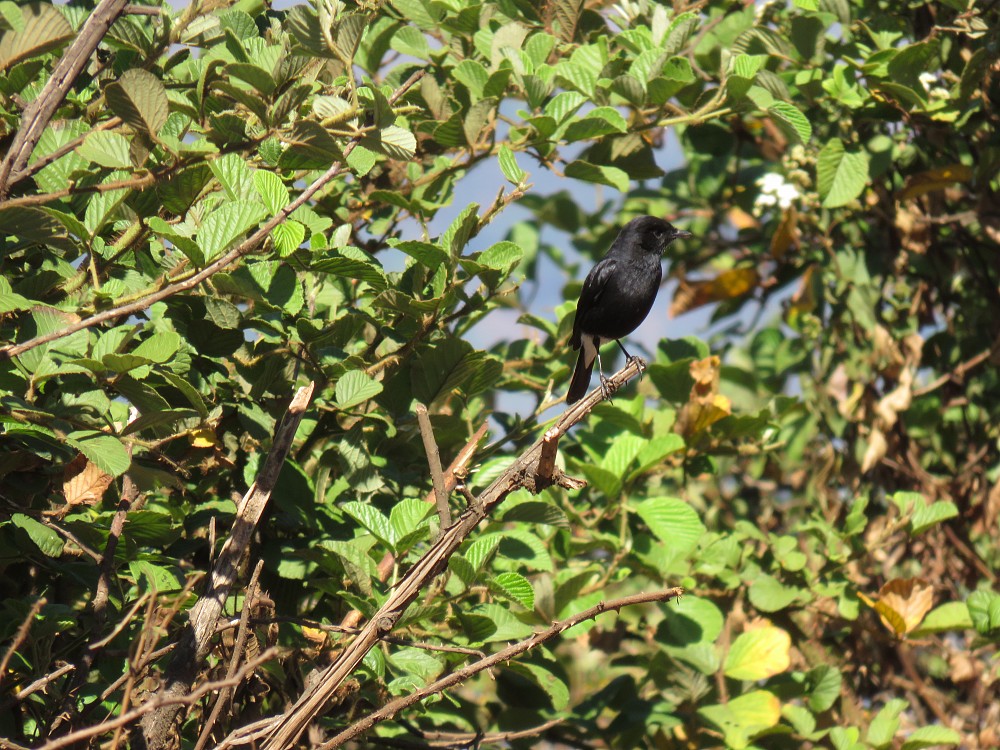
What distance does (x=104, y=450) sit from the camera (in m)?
2.25

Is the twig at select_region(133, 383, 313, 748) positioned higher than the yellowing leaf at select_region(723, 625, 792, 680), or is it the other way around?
the twig at select_region(133, 383, 313, 748)

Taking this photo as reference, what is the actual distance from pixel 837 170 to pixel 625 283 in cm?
103

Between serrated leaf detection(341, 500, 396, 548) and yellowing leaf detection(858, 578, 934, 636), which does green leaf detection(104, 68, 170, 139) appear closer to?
serrated leaf detection(341, 500, 396, 548)

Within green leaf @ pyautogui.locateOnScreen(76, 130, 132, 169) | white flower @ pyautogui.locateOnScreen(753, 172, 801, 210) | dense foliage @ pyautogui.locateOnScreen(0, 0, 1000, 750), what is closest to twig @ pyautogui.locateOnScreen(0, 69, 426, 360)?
dense foliage @ pyautogui.locateOnScreen(0, 0, 1000, 750)

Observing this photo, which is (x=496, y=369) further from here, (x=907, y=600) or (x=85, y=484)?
(x=907, y=600)

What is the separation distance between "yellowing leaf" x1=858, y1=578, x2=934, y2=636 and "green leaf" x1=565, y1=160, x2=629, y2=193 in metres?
1.71

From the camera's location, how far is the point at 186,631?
233cm

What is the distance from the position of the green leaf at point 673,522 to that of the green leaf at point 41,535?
1808 mm

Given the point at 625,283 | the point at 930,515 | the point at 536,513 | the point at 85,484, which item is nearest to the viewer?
the point at 85,484

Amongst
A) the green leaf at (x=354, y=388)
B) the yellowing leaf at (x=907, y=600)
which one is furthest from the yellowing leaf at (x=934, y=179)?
the green leaf at (x=354, y=388)

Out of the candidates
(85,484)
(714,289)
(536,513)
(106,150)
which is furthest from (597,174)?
(714,289)

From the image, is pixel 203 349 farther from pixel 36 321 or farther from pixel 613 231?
pixel 613 231

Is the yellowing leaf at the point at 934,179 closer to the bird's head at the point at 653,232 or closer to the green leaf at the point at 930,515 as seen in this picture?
the bird's head at the point at 653,232

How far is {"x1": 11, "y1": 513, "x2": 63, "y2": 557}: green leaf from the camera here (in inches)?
93.4
